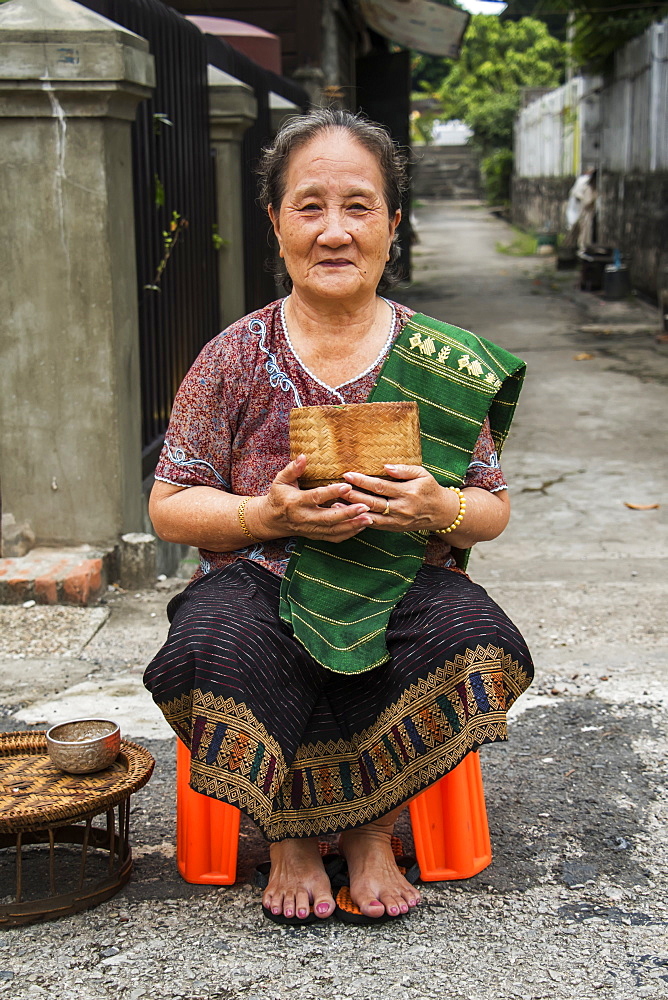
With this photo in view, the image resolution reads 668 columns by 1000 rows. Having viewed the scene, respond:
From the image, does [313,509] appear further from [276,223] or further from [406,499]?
[276,223]

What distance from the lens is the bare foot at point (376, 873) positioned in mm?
2252

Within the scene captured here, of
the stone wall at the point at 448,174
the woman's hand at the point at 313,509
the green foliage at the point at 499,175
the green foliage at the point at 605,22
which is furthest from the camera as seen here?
the stone wall at the point at 448,174

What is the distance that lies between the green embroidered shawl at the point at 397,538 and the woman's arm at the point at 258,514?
0.10 meters

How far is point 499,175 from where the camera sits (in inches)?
1325

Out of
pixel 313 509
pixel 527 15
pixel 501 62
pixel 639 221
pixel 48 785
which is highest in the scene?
pixel 527 15

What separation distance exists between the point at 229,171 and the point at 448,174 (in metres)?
37.8

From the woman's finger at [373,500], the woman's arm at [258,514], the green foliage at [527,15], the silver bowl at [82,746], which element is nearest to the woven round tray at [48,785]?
the silver bowl at [82,746]

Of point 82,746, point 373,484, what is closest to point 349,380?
point 373,484

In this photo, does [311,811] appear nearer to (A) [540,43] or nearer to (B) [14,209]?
(B) [14,209]

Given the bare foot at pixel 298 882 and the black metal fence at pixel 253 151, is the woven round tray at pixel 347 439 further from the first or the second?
the black metal fence at pixel 253 151

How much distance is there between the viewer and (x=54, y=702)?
3.38 m

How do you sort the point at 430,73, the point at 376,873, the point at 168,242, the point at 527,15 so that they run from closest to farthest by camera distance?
the point at 376,873 < the point at 168,242 < the point at 527,15 < the point at 430,73

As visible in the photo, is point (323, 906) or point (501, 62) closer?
point (323, 906)

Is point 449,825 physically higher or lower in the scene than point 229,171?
lower
